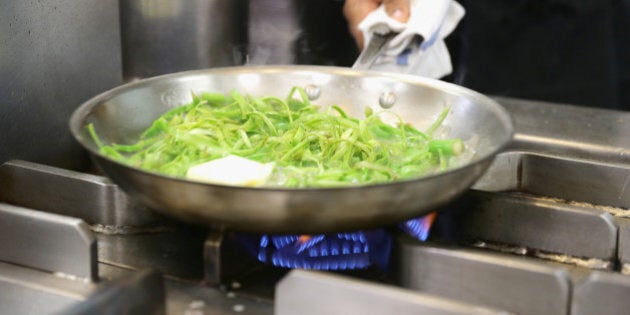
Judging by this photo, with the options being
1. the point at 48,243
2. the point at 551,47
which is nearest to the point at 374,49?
the point at 48,243

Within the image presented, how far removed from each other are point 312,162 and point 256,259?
14cm

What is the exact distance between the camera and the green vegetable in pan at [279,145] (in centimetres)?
94

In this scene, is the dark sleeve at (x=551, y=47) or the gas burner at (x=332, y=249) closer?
the gas burner at (x=332, y=249)

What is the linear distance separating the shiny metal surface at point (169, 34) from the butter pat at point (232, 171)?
549 millimetres

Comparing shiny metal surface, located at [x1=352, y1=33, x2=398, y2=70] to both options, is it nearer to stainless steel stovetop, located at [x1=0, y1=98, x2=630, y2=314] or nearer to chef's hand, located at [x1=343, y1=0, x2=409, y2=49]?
chef's hand, located at [x1=343, y1=0, x2=409, y2=49]

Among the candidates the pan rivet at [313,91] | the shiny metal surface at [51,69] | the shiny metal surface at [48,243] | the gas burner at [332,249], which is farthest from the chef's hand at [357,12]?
the shiny metal surface at [48,243]

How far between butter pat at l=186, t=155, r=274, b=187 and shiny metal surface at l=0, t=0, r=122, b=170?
34cm

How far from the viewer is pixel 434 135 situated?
3.69ft

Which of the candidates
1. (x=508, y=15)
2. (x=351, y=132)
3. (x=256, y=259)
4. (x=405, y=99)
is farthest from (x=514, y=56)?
(x=256, y=259)

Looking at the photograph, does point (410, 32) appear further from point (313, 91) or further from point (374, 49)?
point (313, 91)

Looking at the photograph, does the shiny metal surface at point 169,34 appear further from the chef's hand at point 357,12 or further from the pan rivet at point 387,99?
the pan rivet at point 387,99

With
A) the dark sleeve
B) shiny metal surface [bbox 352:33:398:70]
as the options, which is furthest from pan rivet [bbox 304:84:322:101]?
the dark sleeve

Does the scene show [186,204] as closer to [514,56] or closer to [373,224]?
[373,224]

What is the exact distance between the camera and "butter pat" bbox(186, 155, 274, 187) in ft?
2.91
